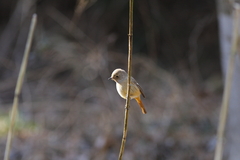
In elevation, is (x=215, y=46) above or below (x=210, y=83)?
above

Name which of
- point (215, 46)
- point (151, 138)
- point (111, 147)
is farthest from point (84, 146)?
point (215, 46)

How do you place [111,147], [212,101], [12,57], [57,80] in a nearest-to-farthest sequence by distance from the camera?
1. [111,147]
2. [212,101]
3. [57,80]
4. [12,57]

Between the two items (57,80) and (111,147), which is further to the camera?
(57,80)

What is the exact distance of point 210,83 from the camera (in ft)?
23.1

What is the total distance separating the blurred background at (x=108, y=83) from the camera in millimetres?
4988

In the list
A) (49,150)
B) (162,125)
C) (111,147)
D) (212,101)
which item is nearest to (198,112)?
(162,125)

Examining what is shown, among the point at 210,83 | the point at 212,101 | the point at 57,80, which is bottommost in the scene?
the point at 212,101

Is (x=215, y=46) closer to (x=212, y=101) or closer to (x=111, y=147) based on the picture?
(x=212, y=101)

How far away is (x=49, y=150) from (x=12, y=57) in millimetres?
3067

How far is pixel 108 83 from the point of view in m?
6.04

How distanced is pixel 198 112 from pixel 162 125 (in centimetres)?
54

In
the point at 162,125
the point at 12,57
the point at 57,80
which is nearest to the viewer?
the point at 162,125

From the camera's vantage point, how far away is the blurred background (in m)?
4.99

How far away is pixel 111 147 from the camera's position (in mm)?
4859
